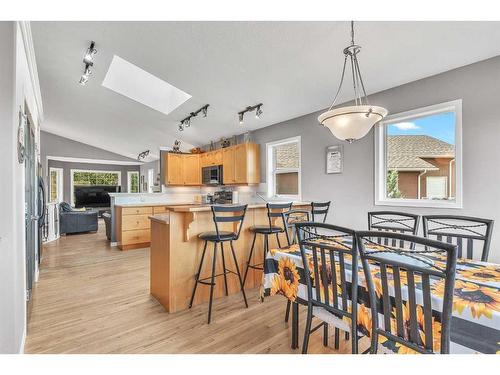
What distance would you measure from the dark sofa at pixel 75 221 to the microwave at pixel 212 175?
3.41 m

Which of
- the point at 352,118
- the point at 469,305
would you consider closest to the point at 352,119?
the point at 352,118

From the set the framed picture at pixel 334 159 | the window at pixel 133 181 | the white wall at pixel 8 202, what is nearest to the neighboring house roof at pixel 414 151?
the framed picture at pixel 334 159

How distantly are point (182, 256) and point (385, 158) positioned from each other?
271 cm

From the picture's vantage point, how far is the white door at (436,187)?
2.80m

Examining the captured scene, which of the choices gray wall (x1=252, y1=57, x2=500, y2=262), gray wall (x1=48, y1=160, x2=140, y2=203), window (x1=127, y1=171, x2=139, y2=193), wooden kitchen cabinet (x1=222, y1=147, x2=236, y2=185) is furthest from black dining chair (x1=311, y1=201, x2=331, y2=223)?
gray wall (x1=48, y1=160, x2=140, y2=203)

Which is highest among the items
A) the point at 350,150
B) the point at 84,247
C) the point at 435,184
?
the point at 350,150

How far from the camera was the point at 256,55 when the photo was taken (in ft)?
9.40

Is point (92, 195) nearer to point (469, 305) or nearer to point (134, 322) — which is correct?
point (134, 322)

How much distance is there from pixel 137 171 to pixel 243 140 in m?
7.69

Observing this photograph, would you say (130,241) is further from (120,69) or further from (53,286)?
(120,69)

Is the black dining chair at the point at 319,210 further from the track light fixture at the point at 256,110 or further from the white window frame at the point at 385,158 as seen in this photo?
the track light fixture at the point at 256,110

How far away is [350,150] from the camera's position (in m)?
3.56
